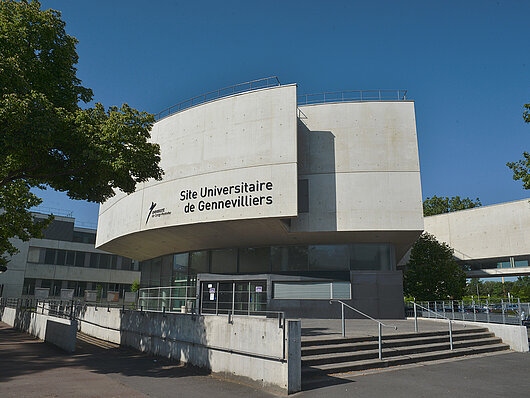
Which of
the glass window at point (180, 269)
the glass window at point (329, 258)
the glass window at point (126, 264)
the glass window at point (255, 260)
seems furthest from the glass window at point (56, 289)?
the glass window at point (329, 258)

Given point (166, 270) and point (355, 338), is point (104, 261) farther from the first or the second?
point (355, 338)

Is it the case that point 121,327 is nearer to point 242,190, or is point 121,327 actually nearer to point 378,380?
point 242,190

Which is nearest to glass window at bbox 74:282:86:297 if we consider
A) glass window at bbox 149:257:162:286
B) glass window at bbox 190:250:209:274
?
glass window at bbox 149:257:162:286

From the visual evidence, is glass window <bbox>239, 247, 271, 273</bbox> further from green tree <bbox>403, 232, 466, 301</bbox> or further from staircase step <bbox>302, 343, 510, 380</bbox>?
green tree <bbox>403, 232, 466, 301</bbox>

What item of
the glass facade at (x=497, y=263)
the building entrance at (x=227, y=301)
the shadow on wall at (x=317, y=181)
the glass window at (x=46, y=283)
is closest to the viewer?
the building entrance at (x=227, y=301)

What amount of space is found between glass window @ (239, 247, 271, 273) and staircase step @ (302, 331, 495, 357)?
12.7 metres

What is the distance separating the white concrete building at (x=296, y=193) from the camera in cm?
2081

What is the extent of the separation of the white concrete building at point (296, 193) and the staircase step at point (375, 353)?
Result: 26.8 feet

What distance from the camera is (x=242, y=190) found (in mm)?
20734

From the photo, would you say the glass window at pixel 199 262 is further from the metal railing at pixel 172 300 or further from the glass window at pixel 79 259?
the glass window at pixel 79 259

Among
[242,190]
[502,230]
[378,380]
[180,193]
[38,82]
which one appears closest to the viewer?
[378,380]

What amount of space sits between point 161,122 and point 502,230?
32740 mm

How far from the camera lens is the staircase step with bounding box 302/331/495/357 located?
33.5ft

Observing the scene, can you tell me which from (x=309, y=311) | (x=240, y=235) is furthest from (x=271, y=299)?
(x=240, y=235)
